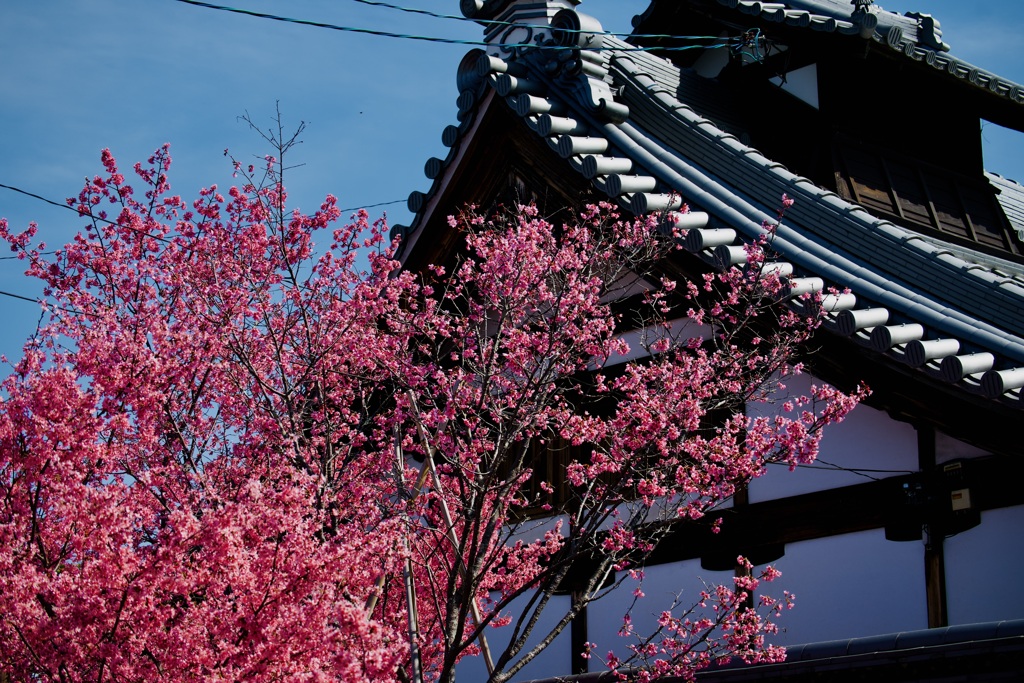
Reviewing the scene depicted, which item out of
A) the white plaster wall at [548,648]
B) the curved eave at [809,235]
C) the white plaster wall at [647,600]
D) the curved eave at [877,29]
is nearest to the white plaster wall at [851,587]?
the white plaster wall at [647,600]

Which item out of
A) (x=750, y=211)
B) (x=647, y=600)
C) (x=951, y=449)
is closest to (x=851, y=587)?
(x=951, y=449)

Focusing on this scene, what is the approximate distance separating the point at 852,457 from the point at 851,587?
3.58 ft

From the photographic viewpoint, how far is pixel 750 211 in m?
11.5

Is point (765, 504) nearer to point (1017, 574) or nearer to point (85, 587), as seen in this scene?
point (1017, 574)

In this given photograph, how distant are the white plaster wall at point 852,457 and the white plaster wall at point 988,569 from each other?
745 mm

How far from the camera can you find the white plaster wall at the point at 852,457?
32.2 feet

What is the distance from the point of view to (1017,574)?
8875mm

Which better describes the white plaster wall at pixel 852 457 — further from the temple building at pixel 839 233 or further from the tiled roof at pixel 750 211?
the tiled roof at pixel 750 211

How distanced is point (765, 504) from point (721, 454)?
1.42 meters

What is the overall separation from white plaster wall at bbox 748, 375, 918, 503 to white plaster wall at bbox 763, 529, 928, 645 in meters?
0.50

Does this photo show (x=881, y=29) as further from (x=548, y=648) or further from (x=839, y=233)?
(x=548, y=648)

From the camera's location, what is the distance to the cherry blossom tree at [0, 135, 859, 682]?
7797 mm

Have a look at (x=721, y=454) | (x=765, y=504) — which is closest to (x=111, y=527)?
(x=721, y=454)

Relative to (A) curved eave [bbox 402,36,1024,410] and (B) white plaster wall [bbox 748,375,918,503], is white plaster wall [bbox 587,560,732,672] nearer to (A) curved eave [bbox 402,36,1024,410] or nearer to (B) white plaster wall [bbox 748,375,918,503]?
(B) white plaster wall [bbox 748,375,918,503]
